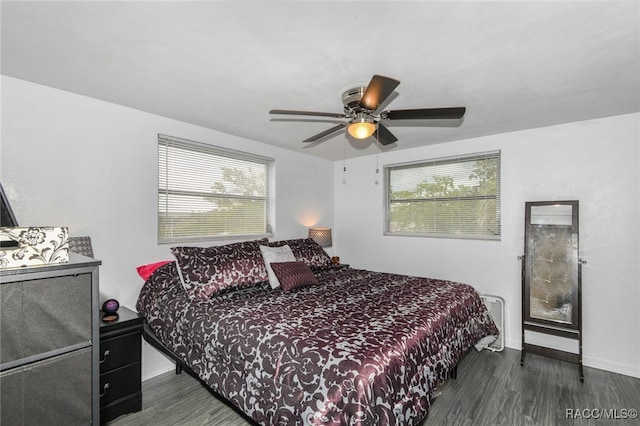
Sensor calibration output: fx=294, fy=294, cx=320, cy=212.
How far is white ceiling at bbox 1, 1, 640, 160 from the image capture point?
56.7 inches

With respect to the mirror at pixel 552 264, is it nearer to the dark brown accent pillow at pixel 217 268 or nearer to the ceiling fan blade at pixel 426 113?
the ceiling fan blade at pixel 426 113

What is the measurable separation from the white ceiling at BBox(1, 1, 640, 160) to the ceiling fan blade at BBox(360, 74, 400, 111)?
252mm

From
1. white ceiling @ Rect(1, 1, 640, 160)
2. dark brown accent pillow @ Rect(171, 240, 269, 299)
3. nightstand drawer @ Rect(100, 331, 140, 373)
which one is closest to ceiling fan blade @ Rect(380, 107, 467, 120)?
white ceiling @ Rect(1, 1, 640, 160)

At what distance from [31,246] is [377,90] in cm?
199

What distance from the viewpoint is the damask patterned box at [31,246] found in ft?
4.58

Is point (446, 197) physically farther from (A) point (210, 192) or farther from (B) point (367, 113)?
(A) point (210, 192)

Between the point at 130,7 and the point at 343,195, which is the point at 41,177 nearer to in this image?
the point at 130,7

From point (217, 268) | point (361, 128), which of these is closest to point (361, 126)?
point (361, 128)

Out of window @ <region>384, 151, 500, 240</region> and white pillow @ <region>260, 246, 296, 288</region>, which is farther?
window @ <region>384, 151, 500, 240</region>

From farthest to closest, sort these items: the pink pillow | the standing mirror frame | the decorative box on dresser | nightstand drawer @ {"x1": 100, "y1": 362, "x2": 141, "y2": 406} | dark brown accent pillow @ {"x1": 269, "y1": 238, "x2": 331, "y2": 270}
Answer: dark brown accent pillow @ {"x1": 269, "y1": 238, "x2": 331, "y2": 270}, the standing mirror frame, the pink pillow, nightstand drawer @ {"x1": 100, "y1": 362, "x2": 141, "y2": 406}, the decorative box on dresser

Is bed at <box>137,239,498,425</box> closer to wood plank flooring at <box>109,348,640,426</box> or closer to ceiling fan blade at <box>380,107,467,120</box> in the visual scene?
wood plank flooring at <box>109,348,640,426</box>

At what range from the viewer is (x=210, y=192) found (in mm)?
3396

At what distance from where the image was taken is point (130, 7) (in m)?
1.41

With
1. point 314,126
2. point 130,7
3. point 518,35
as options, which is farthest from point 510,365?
point 130,7
